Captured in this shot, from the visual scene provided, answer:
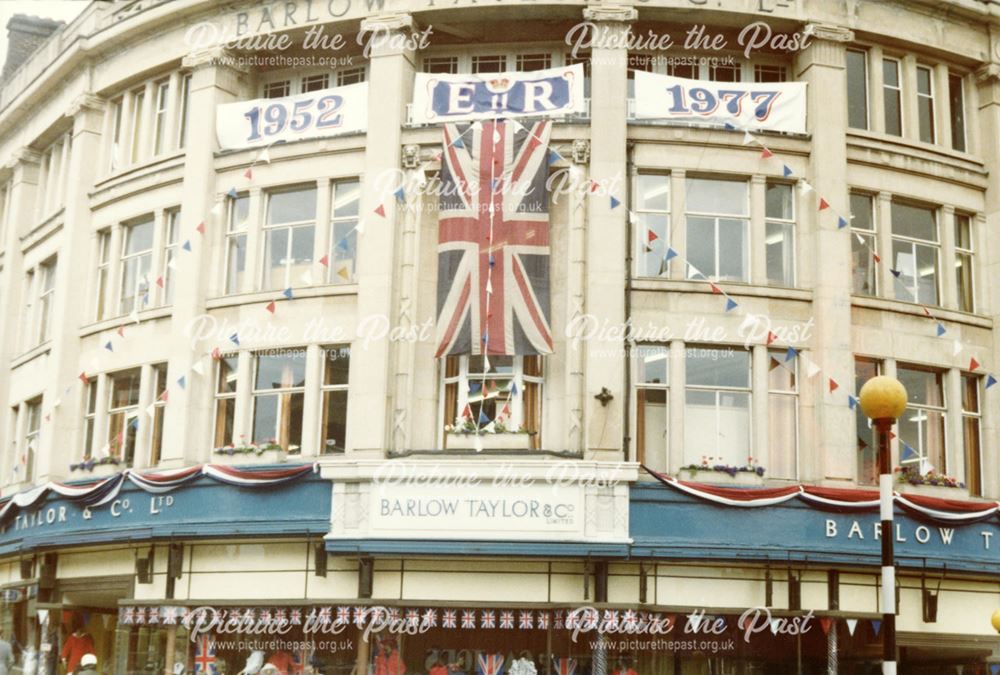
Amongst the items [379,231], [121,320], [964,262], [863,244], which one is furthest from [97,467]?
[964,262]

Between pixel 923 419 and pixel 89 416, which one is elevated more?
pixel 89 416

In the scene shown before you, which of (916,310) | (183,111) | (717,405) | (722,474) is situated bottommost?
(722,474)

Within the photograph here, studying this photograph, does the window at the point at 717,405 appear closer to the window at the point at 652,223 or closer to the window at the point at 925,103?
the window at the point at 652,223

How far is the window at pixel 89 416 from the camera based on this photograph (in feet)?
102

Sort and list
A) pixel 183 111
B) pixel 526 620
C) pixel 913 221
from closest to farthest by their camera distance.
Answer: pixel 526 620, pixel 913 221, pixel 183 111

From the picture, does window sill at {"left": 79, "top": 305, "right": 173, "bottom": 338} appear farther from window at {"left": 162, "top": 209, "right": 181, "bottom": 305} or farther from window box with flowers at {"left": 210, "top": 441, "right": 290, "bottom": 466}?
window box with flowers at {"left": 210, "top": 441, "right": 290, "bottom": 466}

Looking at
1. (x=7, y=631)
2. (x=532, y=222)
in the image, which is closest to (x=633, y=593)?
(x=532, y=222)

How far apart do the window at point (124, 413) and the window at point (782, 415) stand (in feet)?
45.9

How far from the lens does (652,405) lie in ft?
87.5

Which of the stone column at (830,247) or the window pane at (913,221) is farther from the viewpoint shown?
the window pane at (913,221)

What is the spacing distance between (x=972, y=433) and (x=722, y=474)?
20.8 feet

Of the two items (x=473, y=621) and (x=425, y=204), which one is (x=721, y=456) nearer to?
(x=473, y=621)

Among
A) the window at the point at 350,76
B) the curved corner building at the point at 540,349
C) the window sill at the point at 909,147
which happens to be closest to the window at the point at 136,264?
the curved corner building at the point at 540,349

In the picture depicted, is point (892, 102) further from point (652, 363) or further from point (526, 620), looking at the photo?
point (526, 620)
